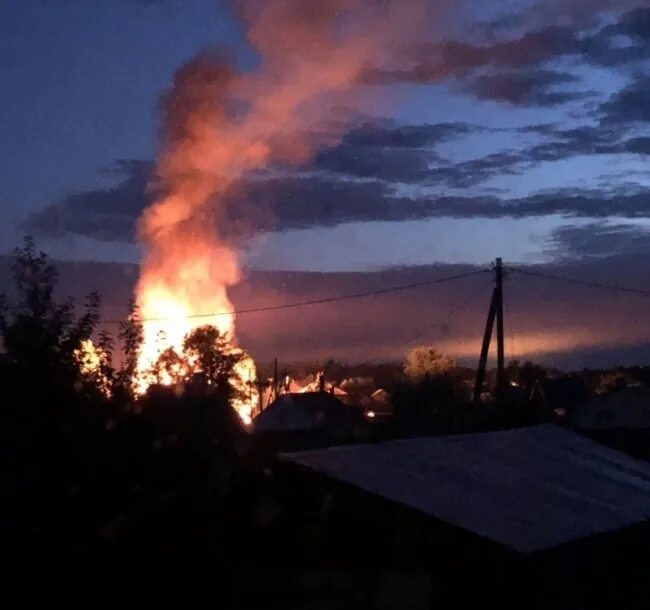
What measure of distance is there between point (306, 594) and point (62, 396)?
4220 mm

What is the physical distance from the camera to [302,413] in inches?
2128

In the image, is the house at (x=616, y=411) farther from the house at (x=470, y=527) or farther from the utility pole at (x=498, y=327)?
the house at (x=470, y=527)

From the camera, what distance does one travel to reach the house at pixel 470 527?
15.4m

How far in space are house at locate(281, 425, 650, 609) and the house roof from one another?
106ft

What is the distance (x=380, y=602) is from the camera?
1586 centimetres

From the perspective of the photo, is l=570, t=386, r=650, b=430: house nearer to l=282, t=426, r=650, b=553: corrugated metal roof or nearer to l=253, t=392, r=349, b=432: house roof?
l=253, t=392, r=349, b=432: house roof

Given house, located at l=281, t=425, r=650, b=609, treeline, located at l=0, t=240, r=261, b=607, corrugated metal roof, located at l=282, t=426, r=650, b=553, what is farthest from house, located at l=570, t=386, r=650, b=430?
treeline, located at l=0, t=240, r=261, b=607

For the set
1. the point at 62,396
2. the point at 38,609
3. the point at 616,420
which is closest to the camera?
the point at 38,609

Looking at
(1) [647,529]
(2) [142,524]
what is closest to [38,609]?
(2) [142,524]

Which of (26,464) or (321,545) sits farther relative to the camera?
(321,545)

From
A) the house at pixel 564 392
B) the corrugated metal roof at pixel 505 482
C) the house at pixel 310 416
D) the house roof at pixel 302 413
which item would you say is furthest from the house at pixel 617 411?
the corrugated metal roof at pixel 505 482

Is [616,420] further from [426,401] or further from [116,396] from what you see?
[116,396]

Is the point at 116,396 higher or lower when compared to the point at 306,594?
higher

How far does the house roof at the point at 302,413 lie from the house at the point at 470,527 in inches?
1273
